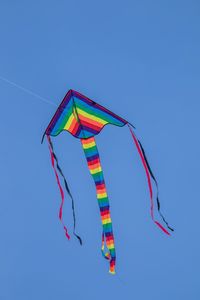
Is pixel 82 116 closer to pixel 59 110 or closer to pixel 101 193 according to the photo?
pixel 59 110

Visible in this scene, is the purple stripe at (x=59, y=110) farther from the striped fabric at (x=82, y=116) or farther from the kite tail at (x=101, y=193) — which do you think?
the kite tail at (x=101, y=193)

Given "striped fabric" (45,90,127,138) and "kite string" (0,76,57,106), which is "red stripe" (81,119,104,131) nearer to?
"striped fabric" (45,90,127,138)

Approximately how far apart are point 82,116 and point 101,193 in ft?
0.96

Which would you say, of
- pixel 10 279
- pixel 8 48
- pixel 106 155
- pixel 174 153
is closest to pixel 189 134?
pixel 174 153

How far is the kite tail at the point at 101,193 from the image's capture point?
4.01 ft

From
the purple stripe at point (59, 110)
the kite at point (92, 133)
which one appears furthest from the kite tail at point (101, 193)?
the purple stripe at point (59, 110)

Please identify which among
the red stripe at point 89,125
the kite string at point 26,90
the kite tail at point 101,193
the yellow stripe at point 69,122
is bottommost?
the kite tail at point 101,193

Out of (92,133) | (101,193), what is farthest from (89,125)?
(101,193)

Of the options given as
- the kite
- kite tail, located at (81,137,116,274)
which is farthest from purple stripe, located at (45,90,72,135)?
kite tail, located at (81,137,116,274)

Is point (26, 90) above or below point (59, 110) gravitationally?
above

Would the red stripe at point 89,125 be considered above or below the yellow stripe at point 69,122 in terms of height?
below

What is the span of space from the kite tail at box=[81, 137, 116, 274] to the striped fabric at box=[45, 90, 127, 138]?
42 millimetres

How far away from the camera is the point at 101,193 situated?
1.23 meters

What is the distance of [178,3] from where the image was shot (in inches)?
44.8
